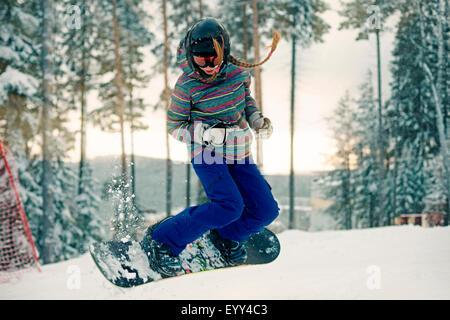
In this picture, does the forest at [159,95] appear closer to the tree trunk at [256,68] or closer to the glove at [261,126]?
the tree trunk at [256,68]

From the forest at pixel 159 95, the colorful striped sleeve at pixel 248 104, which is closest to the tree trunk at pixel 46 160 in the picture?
the forest at pixel 159 95

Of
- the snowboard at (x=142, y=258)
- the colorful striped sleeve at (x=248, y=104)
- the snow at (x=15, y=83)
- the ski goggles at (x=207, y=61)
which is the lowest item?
the snowboard at (x=142, y=258)

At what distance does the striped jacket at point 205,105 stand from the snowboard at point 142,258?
3.39 ft

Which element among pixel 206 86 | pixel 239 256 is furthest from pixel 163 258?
pixel 206 86

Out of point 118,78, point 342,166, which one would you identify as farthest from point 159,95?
point 342,166

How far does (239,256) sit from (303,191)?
30950 mm

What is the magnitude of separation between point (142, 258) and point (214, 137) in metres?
1.39

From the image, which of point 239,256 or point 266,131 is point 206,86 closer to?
point 266,131

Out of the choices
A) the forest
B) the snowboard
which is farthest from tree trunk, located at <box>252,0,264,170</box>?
the snowboard

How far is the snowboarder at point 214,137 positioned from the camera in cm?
233

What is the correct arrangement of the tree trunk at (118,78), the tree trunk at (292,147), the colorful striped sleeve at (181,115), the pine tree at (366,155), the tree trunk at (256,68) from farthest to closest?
the pine tree at (366,155), the tree trunk at (292,147), the tree trunk at (118,78), the tree trunk at (256,68), the colorful striped sleeve at (181,115)

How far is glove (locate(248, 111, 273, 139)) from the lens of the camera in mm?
2639

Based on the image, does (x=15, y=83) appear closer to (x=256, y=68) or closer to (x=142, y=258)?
(x=256, y=68)

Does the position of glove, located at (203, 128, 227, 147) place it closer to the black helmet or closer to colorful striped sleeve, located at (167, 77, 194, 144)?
colorful striped sleeve, located at (167, 77, 194, 144)
